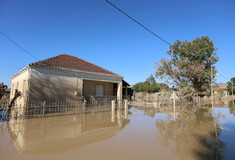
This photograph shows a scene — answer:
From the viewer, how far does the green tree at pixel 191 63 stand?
20750mm

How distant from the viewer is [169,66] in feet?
70.9

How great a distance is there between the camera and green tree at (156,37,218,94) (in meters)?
20.8

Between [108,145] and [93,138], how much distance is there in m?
0.97

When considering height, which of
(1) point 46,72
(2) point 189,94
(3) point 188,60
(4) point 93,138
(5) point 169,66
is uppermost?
(3) point 188,60

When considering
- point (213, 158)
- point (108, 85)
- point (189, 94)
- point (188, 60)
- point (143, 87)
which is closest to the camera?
point (213, 158)

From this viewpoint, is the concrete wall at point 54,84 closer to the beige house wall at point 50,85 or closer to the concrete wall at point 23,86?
the beige house wall at point 50,85

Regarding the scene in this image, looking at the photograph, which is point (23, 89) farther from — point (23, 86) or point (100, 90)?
point (100, 90)

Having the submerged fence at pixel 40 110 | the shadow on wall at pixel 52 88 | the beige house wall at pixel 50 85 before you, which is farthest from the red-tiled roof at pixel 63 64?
the submerged fence at pixel 40 110

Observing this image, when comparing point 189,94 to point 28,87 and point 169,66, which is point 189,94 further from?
point 28,87

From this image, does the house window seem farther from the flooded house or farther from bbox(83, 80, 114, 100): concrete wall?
the flooded house

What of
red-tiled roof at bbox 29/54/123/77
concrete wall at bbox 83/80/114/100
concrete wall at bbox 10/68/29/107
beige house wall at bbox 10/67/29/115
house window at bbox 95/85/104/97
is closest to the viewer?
beige house wall at bbox 10/67/29/115

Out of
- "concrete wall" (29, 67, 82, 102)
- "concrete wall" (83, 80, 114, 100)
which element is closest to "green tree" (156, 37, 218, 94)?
"concrete wall" (83, 80, 114, 100)

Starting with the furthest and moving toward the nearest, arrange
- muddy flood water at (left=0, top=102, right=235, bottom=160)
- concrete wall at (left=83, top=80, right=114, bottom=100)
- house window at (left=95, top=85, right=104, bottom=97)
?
1. house window at (left=95, top=85, right=104, bottom=97)
2. concrete wall at (left=83, top=80, right=114, bottom=100)
3. muddy flood water at (left=0, top=102, right=235, bottom=160)

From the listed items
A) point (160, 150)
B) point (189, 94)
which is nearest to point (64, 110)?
point (160, 150)
